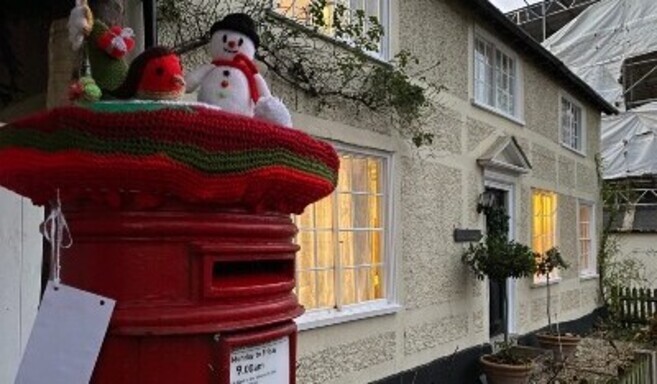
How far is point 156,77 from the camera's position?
1479mm

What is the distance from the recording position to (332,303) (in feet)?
18.6

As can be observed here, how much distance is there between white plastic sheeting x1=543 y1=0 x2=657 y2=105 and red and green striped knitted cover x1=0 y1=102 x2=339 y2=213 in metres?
19.3

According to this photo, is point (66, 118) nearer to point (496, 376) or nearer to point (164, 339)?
point (164, 339)

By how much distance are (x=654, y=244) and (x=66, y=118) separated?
1830 cm

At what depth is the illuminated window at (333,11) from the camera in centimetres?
530

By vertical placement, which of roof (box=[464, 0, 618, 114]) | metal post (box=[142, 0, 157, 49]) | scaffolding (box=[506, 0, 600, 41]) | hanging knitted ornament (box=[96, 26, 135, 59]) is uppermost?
scaffolding (box=[506, 0, 600, 41])

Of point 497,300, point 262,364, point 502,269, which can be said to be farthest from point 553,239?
point 262,364

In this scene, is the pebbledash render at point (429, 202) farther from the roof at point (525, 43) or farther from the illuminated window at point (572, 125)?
the illuminated window at point (572, 125)

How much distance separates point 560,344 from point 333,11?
680 cm

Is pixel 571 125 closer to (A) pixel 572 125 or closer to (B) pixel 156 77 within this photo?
(A) pixel 572 125

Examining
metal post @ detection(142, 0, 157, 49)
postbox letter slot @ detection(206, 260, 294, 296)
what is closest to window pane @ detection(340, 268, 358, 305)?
metal post @ detection(142, 0, 157, 49)

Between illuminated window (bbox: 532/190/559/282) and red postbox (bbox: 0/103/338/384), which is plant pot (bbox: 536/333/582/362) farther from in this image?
red postbox (bbox: 0/103/338/384)

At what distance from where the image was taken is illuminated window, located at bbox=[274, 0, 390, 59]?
5.30 m

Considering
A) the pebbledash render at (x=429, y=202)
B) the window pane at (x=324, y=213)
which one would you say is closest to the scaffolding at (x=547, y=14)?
the pebbledash render at (x=429, y=202)
